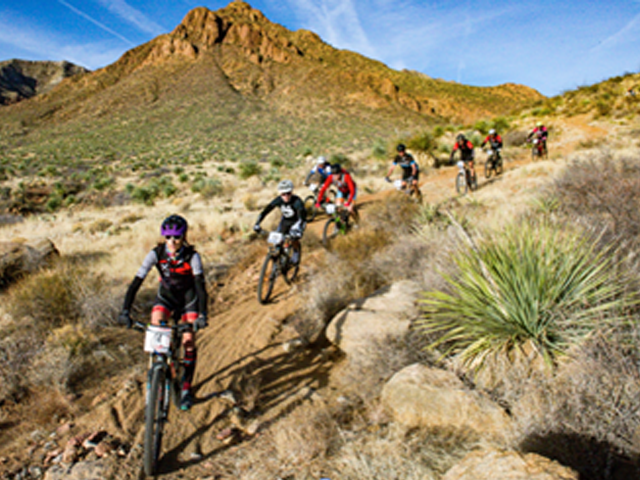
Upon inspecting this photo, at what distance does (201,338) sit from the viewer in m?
5.96

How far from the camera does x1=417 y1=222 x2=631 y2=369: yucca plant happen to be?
3.43 metres

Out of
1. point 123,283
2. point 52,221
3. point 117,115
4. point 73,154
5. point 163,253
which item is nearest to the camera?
point 163,253

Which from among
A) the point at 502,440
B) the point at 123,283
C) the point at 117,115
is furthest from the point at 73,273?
the point at 117,115

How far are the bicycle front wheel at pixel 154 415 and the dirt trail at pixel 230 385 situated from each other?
0.56 feet

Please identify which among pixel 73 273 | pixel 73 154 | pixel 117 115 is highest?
pixel 117 115

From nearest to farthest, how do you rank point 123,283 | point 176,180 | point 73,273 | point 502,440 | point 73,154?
point 502,440 → point 73,273 → point 123,283 → point 176,180 → point 73,154

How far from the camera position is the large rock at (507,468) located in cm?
196

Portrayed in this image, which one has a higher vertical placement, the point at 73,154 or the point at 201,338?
the point at 73,154

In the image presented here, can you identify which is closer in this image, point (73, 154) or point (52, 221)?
point (52, 221)

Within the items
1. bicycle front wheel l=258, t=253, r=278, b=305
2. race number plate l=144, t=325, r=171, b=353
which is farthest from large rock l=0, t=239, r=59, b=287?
race number plate l=144, t=325, r=171, b=353

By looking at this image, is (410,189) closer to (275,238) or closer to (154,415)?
(275,238)

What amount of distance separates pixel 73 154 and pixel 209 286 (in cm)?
4022

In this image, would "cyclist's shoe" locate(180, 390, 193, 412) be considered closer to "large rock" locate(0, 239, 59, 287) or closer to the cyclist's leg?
the cyclist's leg

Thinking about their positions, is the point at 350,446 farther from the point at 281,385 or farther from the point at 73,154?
the point at 73,154
